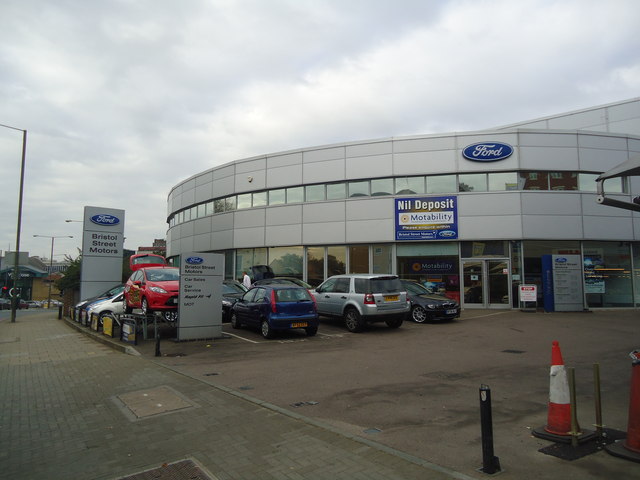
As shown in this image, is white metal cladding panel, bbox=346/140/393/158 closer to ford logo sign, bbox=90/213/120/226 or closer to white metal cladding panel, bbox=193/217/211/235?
white metal cladding panel, bbox=193/217/211/235

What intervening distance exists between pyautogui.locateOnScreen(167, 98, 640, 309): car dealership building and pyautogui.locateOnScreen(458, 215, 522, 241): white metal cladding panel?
5 centimetres

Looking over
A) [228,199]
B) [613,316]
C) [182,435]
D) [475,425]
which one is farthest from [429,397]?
[228,199]

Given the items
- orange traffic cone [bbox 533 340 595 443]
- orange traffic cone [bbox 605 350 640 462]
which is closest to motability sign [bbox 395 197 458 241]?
orange traffic cone [bbox 533 340 595 443]

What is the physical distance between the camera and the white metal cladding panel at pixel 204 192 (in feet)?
92.7

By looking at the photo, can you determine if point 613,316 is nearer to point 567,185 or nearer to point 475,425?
point 567,185

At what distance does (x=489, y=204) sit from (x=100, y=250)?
61.3 feet

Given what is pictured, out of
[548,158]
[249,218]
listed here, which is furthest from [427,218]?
[249,218]

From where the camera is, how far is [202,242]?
28750 mm

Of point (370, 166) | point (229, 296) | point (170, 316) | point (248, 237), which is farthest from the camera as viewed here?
point (248, 237)

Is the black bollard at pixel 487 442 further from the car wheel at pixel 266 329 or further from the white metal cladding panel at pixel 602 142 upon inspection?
the white metal cladding panel at pixel 602 142

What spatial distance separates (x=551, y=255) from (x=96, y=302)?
19218 mm

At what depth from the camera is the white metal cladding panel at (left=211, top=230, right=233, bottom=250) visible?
26.2 meters

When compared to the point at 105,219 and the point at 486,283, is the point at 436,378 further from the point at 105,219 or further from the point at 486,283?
the point at 105,219

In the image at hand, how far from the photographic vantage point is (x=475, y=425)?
527cm
